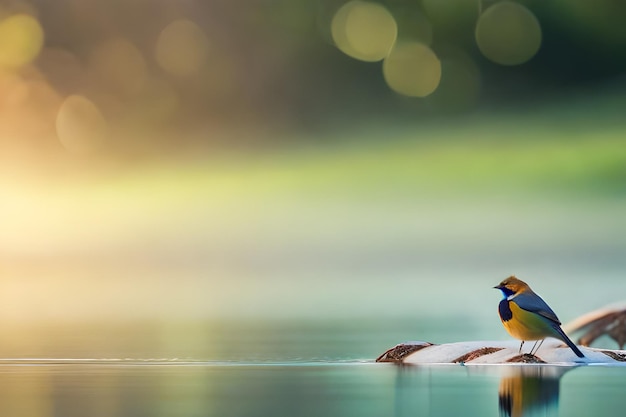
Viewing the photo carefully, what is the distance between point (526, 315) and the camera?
4.09 meters

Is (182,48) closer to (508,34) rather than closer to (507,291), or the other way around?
(508,34)

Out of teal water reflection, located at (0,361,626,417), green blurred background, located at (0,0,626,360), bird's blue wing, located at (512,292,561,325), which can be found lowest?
teal water reflection, located at (0,361,626,417)

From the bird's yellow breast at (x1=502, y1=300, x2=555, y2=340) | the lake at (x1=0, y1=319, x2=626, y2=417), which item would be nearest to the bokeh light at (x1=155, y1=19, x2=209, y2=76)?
the lake at (x1=0, y1=319, x2=626, y2=417)

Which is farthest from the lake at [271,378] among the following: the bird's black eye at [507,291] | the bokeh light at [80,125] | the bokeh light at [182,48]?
the bokeh light at [182,48]

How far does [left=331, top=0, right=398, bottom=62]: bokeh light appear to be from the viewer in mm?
4516

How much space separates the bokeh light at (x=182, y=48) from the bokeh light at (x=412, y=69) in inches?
34.4

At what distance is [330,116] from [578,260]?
4.30ft

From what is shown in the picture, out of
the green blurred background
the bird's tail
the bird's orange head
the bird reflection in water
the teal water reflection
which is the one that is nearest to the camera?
the bird reflection in water

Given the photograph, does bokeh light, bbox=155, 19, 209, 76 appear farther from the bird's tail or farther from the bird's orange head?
the bird's tail

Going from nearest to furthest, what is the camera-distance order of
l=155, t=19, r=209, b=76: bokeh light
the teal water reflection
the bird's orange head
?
the teal water reflection → the bird's orange head → l=155, t=19, r=209, b=76: bokeh light

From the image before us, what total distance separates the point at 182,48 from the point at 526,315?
2003 millimetres

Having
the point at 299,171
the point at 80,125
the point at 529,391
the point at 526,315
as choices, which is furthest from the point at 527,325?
the point at 80,125

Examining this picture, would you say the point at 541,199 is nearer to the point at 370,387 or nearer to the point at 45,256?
the point at 370,387

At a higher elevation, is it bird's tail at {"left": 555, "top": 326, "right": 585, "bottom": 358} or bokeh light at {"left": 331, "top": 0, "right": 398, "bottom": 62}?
bokeh light at {"left": 331, "top": 0, "right": 398, "bottom": 62}
